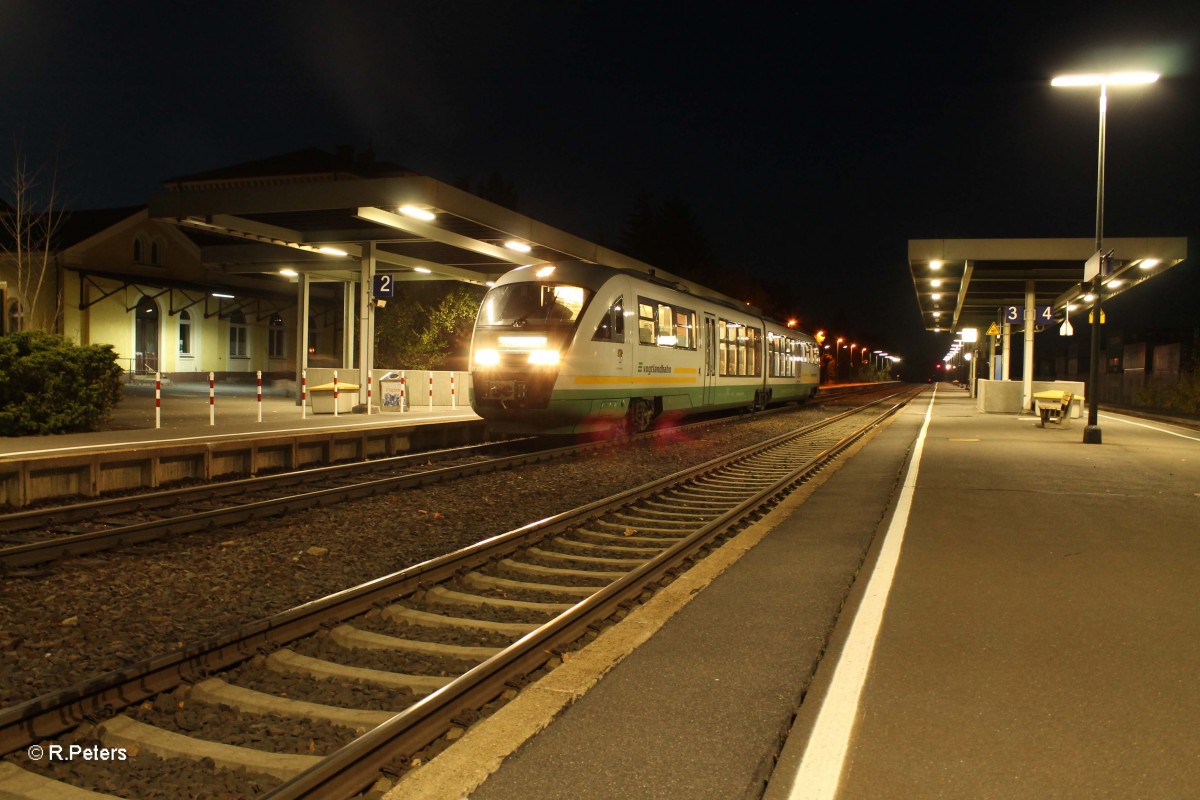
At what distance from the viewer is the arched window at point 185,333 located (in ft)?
131

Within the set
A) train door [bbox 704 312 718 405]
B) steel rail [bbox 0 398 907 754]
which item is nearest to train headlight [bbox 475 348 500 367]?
train door [bbox 704 312 718 405]

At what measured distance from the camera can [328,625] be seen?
548cm

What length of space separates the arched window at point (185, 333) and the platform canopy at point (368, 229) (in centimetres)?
1421

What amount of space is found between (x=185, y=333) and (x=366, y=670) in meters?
39.8

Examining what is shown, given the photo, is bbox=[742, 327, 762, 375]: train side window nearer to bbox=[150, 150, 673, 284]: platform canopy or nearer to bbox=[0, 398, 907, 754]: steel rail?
bbox=[150, 150, 673, 284]: platform canopy

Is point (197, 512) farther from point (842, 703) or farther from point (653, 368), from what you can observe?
point (653, 368)

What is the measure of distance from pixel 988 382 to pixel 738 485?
21754 mm

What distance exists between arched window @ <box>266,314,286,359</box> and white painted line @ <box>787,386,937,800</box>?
43562mm

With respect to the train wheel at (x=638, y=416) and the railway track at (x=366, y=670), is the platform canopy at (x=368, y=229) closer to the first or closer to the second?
the train wheel at (x=638, y=416)

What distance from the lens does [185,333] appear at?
40406mm

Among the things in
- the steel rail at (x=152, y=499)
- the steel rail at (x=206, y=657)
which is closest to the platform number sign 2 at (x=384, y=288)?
the steel rail at (x=152, y=499)

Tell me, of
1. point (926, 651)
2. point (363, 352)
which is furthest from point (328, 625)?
point (363, 352)

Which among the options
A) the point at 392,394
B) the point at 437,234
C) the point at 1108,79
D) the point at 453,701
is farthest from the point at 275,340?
the point at 453,701

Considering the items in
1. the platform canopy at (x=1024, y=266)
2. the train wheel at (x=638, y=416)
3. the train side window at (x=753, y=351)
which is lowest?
the train wheel at (x=638, y=416)
